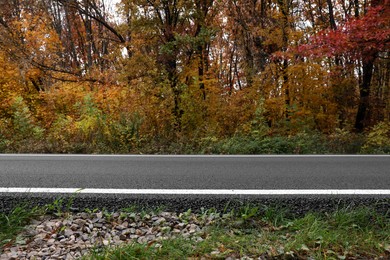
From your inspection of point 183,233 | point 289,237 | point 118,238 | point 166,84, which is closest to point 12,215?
point 118,238

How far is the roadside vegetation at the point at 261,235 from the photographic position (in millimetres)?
2629

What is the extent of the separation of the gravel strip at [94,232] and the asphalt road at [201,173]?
67cm

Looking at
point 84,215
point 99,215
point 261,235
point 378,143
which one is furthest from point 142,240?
point 378,143

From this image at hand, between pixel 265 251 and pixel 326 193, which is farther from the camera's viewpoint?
pixel 326 193

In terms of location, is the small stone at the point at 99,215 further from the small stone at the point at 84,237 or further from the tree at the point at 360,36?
the tree at the point at 360,36

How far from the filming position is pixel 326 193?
3561 mm

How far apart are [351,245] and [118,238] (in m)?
2.04

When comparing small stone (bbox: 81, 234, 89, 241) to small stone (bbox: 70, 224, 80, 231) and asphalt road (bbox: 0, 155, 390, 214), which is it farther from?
asphalt road (bbox: 0, 155, 390, 214)

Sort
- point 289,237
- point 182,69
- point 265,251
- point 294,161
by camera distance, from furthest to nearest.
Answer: point 182,69, point 294,161, point 289,237, point 265,251

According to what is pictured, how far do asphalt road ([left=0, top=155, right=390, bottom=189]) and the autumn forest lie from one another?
185 cm

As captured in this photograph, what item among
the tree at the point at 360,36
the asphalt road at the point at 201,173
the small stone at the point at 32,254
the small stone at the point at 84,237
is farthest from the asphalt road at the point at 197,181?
the tree at the point at 360,36

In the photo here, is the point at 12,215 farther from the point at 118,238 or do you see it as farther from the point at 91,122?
the point at 91,122

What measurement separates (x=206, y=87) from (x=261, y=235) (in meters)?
8.29

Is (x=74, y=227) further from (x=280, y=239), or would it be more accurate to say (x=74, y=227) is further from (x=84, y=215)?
(x=280, y=239)
